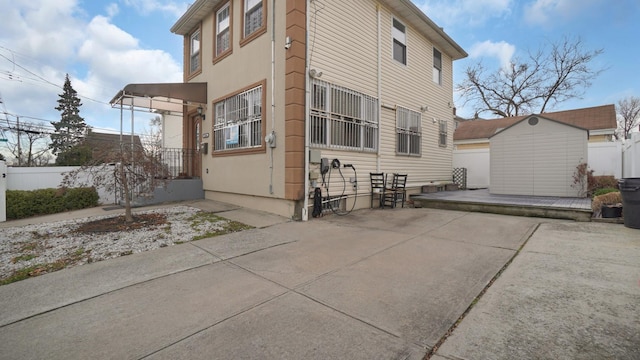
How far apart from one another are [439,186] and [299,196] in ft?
25.1

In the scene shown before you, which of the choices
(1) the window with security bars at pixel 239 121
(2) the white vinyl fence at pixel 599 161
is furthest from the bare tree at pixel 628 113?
(1) the window with security bars at pixel 239 121

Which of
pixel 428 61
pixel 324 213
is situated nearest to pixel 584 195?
pixel 428 61

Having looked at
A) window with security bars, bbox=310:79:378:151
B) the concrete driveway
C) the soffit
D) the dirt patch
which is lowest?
the concrete driveway

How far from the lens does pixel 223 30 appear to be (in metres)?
9.10

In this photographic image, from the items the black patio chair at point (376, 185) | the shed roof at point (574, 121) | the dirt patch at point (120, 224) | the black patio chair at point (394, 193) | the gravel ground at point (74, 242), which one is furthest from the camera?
the shed roof at point (574, 121)

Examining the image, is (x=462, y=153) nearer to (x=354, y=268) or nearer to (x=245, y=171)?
(x=245, y=171)

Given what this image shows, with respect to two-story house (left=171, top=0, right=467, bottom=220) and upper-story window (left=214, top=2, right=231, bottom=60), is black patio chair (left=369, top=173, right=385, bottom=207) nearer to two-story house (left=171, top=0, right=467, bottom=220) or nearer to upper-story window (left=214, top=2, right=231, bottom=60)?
two-story house (left=171, top=0, right=467, bottom=220)

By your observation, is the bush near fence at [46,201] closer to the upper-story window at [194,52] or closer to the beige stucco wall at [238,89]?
the beige stucco wall at [238,89]

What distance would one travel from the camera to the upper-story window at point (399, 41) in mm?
9445

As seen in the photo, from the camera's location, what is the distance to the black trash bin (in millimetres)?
5270

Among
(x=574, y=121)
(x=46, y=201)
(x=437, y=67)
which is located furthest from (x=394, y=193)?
(x=574, y=121)

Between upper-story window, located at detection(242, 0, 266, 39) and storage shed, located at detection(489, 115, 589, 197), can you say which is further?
storage shed, located at detection(489, 115, 589, 197)

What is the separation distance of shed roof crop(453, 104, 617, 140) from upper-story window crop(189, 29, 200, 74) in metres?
13.8

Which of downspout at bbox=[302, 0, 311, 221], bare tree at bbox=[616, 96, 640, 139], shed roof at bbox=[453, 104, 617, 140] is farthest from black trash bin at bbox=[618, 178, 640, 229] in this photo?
bare tree at bbox=[616, 96, 640, 139]
